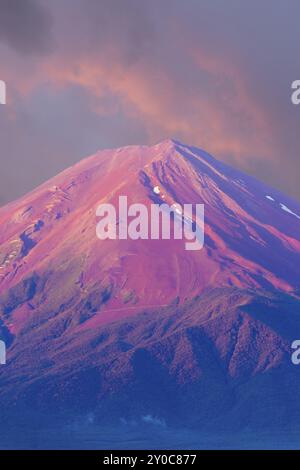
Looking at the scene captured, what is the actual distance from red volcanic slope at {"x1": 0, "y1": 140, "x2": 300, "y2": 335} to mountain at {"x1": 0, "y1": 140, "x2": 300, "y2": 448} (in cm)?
19

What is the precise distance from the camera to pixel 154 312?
6683 inches

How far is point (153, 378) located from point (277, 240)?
128 ft

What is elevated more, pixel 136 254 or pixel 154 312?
pixel 136 254

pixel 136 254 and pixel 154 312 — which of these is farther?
pixel 136 254

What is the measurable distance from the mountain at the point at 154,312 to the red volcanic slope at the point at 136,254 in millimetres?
187

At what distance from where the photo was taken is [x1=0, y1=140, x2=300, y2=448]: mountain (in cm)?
15550

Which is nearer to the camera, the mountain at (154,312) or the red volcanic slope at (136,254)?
the mountain at (154,312)

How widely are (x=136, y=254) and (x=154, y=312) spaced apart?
13260mm

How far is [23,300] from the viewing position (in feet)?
594

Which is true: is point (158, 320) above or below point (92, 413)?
above

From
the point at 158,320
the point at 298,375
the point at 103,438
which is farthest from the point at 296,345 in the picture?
the point at 103,438

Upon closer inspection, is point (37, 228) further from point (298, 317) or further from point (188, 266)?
point (298, 317)

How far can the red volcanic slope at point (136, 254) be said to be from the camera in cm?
17421

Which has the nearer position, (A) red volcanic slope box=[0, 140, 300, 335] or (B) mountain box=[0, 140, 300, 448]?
(B) mountain box=[0, 140, 300, 448]
